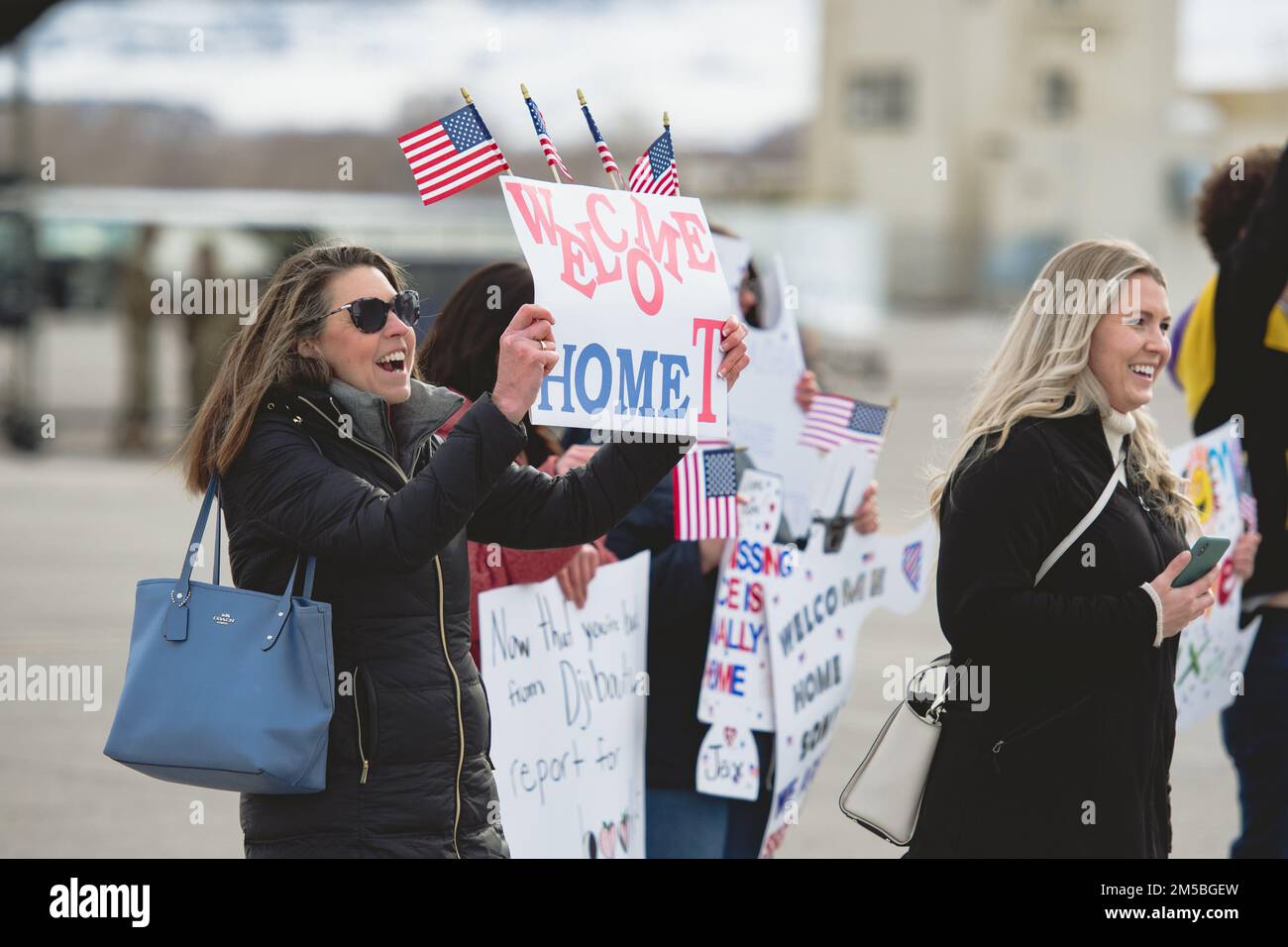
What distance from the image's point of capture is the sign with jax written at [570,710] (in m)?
4.16

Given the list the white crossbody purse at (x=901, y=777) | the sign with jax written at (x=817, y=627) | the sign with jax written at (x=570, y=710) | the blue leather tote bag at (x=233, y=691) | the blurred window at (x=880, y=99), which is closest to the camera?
the blue leather tote bag at (x=233, y=691)

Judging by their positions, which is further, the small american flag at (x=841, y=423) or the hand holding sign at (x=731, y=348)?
the small american flag at (x=841, y=423)

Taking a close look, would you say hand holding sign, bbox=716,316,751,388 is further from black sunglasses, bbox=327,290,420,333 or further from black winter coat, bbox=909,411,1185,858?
black sunglasses, bbox=327,290,420,333

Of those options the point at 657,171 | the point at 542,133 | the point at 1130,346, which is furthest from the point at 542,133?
the point at 1130,346

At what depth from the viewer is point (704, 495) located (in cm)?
449

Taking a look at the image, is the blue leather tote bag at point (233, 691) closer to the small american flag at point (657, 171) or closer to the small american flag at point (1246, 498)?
the small american flag at point (657, 171)

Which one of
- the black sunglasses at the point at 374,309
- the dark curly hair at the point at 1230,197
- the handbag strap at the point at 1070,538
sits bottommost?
the handbag strap at the point at 1070,538

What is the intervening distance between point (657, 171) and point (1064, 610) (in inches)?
49.3

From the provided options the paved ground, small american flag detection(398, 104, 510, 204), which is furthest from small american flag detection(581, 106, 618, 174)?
the paved ground

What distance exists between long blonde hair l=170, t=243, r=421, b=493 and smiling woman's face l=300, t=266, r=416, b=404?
2cm

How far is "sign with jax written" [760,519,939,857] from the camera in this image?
4703mm

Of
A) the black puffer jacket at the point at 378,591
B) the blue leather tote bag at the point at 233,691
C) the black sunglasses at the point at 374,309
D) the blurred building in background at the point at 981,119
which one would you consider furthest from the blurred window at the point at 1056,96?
the blue leather tote bag at the point at 233,691

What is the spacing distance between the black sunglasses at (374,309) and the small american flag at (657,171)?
2.10 feet

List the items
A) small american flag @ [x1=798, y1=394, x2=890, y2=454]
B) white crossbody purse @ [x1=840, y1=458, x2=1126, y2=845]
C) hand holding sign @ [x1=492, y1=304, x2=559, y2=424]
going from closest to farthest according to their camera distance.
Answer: hand holding sign @ [x1=492, y1=304, x2=559, y2=424] < white crossbody purse @ [x1=840, y1=458, x2=1126, y2=845] < small american flag @ [x1=798, y1=394, x2=890, y2=454]
